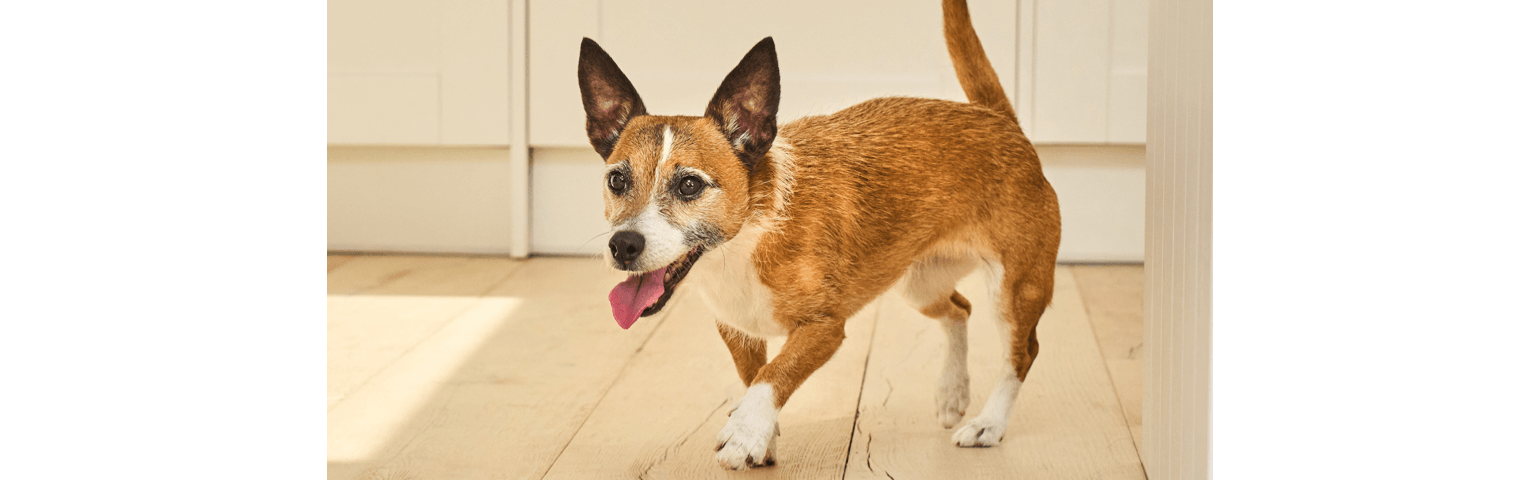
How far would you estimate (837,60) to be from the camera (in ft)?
9.91

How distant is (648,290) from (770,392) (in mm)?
170

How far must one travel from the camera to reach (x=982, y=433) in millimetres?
1565

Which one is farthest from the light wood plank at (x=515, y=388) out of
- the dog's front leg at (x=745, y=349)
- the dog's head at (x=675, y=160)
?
the dog's head at (x=675, y=160)

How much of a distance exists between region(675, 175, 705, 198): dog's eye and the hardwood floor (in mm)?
386

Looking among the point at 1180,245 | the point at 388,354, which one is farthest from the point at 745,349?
the point at 388,354

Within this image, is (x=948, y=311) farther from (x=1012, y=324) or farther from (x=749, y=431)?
(x=749, y=431)

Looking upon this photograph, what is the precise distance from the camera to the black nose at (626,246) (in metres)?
1.18
